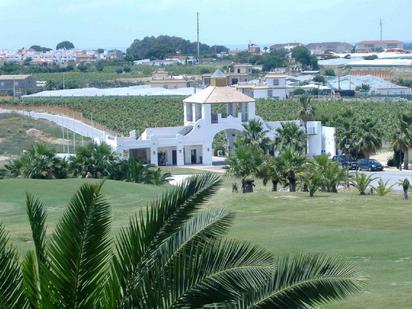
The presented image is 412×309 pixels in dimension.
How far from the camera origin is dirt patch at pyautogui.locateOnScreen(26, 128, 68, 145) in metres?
70.9

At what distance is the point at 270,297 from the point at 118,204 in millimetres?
27332

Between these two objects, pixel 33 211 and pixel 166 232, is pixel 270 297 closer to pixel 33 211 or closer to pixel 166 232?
pixel 166 232

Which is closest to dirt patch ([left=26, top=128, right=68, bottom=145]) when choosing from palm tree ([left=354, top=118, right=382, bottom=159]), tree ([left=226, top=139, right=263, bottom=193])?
palm tree ([left=354, top=118, right=382, bottom=159])

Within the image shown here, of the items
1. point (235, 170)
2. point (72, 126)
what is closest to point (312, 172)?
point (235, 170)

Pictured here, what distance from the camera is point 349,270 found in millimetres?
9625

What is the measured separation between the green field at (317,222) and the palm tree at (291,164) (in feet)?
6.42

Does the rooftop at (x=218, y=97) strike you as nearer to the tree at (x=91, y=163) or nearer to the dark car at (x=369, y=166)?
the dark car at (x=369, y=166)

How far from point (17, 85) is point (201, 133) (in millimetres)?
71247

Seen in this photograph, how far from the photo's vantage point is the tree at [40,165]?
44406 mm

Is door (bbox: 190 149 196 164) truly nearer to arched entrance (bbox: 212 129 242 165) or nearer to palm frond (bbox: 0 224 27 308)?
arched entrance (bbox: 212 129 242 165)

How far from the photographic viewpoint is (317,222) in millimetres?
30344

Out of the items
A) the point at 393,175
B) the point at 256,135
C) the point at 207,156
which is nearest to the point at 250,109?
the point at 207,156

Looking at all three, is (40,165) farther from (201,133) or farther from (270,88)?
(270,88)

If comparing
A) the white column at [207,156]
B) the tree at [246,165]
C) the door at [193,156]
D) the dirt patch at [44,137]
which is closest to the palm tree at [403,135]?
the white column at [207,156]
